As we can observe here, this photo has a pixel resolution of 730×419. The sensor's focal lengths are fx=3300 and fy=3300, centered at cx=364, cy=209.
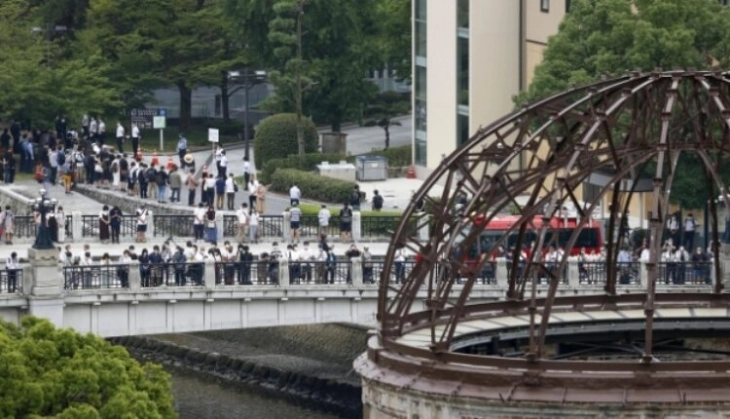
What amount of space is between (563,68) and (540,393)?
5326 centimetres

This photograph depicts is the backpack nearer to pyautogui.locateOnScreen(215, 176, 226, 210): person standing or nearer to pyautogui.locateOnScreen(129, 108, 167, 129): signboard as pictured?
pyautogui.locateOnScreen(215, 176, 226, 210): person standing

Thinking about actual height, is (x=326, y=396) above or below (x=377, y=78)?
below

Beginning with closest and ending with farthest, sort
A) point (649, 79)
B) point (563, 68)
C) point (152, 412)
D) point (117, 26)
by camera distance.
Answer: point (649, 79)
point (152, 412)
point (563, 68)
point (117, 26)

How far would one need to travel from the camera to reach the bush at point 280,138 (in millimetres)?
120250

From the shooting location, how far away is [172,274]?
84000 millimetres

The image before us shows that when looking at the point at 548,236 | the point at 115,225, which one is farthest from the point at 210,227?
the point at 548,236

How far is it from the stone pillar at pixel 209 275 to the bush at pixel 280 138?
3541cm

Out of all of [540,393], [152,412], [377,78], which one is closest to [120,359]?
[152,412]

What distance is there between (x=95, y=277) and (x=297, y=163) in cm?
3537

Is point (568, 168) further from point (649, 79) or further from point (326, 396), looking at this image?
point (326, 396)

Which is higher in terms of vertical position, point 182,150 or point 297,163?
point 182,150

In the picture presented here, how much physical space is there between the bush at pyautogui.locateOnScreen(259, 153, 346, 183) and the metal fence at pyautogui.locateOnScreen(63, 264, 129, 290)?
32.8 m

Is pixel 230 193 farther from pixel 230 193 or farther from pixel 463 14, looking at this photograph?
pixel 463 14

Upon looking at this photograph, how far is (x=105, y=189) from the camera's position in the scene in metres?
107
